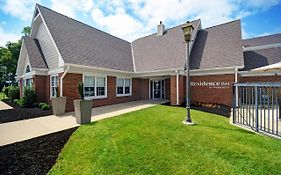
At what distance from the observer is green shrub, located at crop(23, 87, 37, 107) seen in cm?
1273

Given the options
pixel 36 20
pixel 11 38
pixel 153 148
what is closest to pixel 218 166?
pixel 153 148

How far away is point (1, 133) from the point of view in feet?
21.2

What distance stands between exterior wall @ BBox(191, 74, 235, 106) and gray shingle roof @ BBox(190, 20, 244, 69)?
107 cm

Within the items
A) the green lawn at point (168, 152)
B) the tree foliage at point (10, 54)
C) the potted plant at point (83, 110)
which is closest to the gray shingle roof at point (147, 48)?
the potted plant at point (83, 110)

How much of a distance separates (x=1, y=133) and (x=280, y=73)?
1858 cm

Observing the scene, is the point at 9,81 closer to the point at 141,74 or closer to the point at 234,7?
the point at 141,74

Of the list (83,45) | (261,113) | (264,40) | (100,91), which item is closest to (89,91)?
(100,91)

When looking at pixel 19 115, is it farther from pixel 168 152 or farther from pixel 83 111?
pixel 168 152

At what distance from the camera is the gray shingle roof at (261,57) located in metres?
14.1

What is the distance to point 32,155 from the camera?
4.59 metres

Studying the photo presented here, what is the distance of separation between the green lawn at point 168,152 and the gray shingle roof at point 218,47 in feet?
28.2

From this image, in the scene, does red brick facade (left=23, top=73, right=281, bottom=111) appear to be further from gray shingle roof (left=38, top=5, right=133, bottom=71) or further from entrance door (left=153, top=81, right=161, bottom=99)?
entrance door (left=153, top=81, right=161, bottom=99)

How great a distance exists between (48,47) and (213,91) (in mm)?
14770

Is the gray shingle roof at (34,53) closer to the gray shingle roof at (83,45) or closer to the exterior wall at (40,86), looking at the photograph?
the exterior wall at (40,86)
